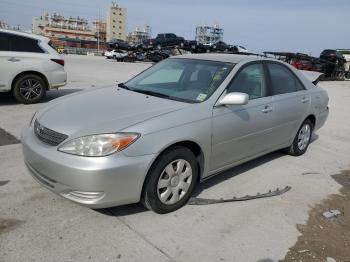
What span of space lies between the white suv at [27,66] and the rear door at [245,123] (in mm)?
5521

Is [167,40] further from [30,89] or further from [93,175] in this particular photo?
[93,175]

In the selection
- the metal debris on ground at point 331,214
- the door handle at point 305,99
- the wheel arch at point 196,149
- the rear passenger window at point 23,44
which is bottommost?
the metal debris on ground at point 331,214

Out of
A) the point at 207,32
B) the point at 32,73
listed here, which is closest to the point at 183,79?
the point at 32,73

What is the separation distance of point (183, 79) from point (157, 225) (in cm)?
190

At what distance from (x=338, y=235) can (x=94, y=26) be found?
133m

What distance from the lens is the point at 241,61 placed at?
4.70 meters

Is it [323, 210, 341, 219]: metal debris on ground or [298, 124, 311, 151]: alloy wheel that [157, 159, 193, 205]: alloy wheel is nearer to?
[323, 210, 341, 219]: metal debris on ground

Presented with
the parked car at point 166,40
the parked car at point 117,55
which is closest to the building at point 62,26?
the parked car at point 117,55

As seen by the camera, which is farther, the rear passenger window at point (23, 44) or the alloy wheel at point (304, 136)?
the rear passenger window at point (23, 44)

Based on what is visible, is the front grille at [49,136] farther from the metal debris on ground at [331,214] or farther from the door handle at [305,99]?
the door handle at [305,99]

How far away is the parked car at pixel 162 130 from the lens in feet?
10.7

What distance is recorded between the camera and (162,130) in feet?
11.5

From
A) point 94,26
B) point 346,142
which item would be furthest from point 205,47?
point 94,26

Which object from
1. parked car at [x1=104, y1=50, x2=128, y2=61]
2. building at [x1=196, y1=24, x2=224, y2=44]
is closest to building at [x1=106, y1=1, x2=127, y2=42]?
building at [x1=196, y1=24, x2=224, y2=44]
